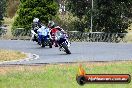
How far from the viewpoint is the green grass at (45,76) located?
998cm

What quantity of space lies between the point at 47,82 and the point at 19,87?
107cm

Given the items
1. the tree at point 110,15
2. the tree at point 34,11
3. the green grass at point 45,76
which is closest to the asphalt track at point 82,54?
the green grass at point 45,76

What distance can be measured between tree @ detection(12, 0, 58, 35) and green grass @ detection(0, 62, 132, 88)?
2372 cm

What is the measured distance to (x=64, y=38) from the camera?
21.4 m

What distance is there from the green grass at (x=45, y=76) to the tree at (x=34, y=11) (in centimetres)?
2372

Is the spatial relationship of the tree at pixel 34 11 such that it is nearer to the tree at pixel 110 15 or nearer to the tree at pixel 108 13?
the tree at pixel 108 13

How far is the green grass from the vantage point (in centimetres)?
998

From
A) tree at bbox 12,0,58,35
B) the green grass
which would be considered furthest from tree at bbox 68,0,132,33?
the green grass

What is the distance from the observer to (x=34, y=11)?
3769 cm

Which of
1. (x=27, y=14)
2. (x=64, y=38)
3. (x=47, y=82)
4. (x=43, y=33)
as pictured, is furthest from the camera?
(x=27, y=14)

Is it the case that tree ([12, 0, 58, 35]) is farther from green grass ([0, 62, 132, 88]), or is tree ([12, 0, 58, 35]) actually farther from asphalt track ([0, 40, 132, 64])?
green grass ([0, 62, 132, 88])

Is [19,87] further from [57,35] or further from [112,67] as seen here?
[57,35]

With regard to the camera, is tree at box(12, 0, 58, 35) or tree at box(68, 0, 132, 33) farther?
tree at box(12, 0, 58, 35)

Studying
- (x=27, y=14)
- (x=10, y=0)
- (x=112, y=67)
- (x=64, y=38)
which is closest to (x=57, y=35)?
(x=64, y=38)
